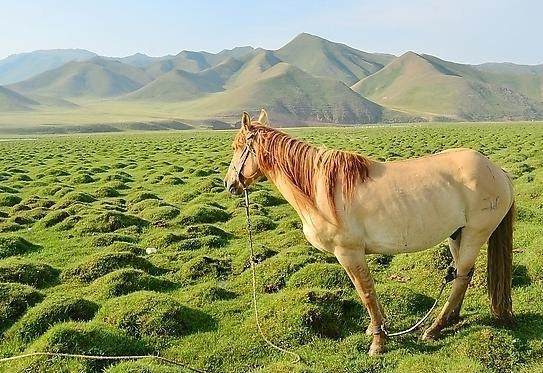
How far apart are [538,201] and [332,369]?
38.0ft

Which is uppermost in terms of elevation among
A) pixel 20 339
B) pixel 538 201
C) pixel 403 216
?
pixel 403 216

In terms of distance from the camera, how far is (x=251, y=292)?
10562 mm

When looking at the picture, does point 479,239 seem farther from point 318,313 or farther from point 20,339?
point 20,339

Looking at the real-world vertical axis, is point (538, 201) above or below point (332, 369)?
above

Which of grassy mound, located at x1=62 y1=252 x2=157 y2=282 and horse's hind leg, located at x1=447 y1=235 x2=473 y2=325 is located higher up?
horse's hind leg, located at x1=447 y1=235 x2=473 y2=325

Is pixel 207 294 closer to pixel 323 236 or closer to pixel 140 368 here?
pixel 140 368

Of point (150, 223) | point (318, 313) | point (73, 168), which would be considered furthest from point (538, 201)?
point (73, 168)

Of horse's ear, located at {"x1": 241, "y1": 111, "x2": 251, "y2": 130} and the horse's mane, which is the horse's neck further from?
horse's ear, located at {"x1": 241, "y1": 111, "x2": 251, "y2": 130}

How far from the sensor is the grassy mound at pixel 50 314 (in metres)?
8.88

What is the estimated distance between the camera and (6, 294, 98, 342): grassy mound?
29.1 ft

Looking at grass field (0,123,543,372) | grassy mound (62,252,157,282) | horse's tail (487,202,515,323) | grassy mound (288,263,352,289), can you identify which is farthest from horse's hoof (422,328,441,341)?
grassy mound (62,252,157,282)

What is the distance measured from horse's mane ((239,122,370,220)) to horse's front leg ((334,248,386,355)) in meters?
0.65

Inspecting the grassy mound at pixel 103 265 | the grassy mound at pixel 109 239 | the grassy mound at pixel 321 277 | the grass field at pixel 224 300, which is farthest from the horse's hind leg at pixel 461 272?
the grassy mound at pixel 109 239

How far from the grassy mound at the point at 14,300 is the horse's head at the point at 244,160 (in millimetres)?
4563
